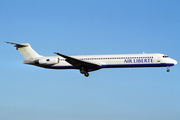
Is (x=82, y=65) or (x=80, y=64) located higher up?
(x=80, y=64)

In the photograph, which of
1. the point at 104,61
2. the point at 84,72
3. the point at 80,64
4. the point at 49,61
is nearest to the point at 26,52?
the point at 49,61

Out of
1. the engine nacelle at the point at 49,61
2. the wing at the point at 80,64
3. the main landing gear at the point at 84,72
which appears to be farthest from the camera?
the engine nacelle at the point at 49,61

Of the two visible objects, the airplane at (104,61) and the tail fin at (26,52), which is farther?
the tail fin at (26,52)

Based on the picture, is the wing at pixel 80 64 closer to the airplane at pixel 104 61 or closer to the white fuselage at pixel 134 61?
the airplane at pixel 104 61

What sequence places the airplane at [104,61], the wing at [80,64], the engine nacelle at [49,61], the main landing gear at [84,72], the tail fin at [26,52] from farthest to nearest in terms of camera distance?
1. the tail fin at [26,52]
2. the engine nacelle at [49,61]
3. the main landing gear at [84,72]
4. the airplane at [104,61]
5. the wing at [80,64]

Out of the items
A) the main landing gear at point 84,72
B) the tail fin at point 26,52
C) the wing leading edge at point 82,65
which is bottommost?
the main landing gear at point 84,72

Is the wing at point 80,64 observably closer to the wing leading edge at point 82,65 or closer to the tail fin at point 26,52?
the wing leading edge at point 82,65

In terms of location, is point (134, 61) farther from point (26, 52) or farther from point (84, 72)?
point (26, 52)

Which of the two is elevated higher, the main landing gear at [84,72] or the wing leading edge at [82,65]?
the wing leading edge at [82,65]

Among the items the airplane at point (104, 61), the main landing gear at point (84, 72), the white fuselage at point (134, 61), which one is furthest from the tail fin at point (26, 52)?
the white fuselage at point (134, 61)

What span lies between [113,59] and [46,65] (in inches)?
467

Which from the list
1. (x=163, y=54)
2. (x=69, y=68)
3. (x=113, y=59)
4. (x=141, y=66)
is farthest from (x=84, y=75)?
(x=163, y=54)

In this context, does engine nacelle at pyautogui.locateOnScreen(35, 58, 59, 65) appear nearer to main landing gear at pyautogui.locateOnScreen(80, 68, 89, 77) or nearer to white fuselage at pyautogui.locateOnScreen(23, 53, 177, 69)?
main landing gear at pyautogui.locateOnScreen(80, 68, 89, 77)

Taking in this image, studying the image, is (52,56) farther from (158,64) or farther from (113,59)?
(158,64)
